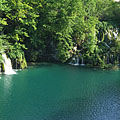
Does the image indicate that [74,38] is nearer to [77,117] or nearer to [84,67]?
[84,67]

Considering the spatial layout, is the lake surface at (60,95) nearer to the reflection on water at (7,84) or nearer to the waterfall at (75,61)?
the reflection on water at (7,84)

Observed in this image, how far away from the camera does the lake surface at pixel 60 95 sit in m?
21.6

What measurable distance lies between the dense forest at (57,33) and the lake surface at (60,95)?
20.2 ft

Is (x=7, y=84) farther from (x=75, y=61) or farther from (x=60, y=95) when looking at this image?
(x=75, y=61)

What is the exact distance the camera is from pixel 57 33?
148 feet

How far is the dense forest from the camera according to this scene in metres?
42.8

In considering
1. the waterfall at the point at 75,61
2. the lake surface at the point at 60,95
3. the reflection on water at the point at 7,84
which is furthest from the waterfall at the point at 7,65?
the waterfall at the point at 75,61

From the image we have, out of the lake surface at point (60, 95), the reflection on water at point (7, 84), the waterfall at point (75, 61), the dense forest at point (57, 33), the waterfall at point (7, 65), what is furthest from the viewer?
the waterfall at point (75, 61)

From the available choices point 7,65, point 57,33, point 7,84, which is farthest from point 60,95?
point 57,33

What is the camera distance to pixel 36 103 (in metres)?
24.5

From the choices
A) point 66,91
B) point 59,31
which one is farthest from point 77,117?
point 59,31

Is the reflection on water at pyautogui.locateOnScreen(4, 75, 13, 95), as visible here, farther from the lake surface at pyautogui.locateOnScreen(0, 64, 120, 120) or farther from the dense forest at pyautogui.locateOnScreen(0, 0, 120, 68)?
the dense forest at pyautogui.locateOnScreen(0, 0, 120, 68)

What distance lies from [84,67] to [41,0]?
16591mm

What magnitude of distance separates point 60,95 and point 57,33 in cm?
2032
